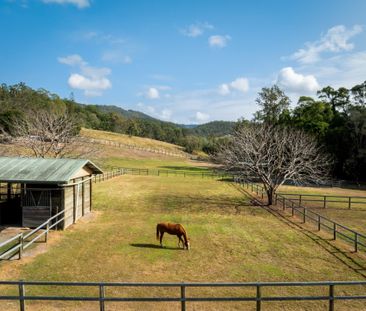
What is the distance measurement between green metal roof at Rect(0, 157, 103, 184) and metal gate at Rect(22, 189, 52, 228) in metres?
0.91

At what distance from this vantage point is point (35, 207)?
16812 millimetres

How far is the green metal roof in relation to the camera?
53.2ft

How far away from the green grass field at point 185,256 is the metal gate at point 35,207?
5.35 ft

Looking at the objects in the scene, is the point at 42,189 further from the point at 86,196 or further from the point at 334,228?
the point at 334,228

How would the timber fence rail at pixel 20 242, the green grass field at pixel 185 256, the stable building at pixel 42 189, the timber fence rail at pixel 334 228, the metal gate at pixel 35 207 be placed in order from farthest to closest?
the metal gate at pixel 35 207, the stable building at pixel 42 189, the timber fence rail at pixel 334 228, the timber fence rail at pixel 20 242, the green grass field at pixel 185 256

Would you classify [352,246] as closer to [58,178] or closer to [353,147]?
[58,178]

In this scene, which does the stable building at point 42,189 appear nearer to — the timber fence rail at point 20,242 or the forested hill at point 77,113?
the timber fence rail at point 20,242

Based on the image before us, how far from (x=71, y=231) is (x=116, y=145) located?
7212 centimetres

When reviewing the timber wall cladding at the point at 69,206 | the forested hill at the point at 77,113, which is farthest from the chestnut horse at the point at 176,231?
the forested hill at the point at 77,113

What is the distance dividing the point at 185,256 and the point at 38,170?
9.84 meters

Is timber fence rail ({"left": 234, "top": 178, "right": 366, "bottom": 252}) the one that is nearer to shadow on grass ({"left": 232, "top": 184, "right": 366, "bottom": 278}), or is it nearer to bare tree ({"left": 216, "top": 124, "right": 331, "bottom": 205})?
shadow on grass ({"left": 232, "top": 184, "right": 366, "bottom": 278})

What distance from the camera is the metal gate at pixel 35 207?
55.1 feet

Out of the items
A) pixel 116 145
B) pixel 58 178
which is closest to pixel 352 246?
pixel 58 178

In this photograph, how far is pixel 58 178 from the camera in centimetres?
1633
